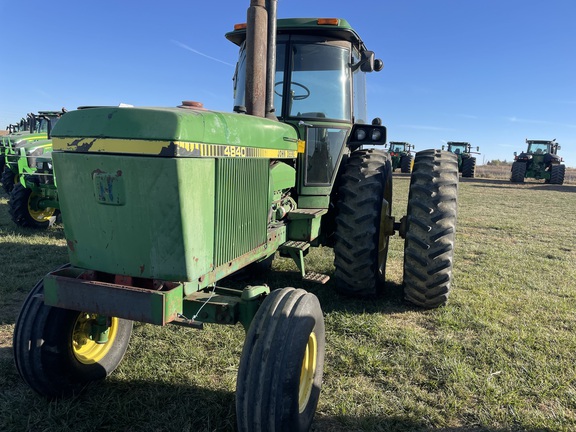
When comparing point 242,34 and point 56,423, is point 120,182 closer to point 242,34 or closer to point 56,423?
point 56,423

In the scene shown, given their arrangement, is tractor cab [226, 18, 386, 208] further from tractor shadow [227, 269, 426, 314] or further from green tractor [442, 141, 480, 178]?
green tractor [442, 141, 480, 178]

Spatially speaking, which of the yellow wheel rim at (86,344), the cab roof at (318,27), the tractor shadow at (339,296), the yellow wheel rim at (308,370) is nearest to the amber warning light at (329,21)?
the cab roof at (318,27)

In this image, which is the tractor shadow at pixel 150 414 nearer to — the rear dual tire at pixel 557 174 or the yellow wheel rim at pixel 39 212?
the yellow wheel rim at pixel 39 212

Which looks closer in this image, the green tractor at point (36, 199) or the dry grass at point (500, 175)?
the green tractor at point (36, 199)

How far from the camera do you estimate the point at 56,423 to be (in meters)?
2.44

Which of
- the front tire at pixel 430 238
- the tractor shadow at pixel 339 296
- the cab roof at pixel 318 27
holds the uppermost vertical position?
the cab roof at pixel 318 27

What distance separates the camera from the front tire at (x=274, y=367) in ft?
6.68

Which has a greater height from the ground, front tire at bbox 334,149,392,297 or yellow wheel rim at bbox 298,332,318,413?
front tire at bbox 334,149,392,297

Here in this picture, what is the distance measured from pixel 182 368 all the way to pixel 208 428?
68 cm

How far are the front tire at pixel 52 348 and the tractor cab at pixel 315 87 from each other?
2080mm

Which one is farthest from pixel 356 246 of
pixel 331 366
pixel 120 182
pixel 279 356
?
pixel 120 182

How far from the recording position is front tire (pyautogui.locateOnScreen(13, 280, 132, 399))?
8.27 feet

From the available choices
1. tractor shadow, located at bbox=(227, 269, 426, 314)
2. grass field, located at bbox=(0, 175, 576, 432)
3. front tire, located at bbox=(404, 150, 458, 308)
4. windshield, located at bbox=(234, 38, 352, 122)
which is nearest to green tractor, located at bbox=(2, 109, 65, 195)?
grass field, located at bbox=(0, 175, 576, 432)

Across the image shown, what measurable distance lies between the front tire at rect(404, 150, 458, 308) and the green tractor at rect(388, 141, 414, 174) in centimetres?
2459
